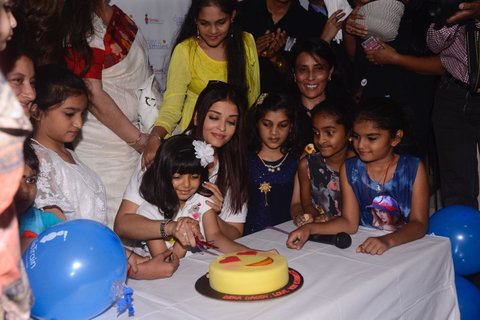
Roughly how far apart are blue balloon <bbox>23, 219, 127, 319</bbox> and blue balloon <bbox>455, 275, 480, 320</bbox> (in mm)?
1447

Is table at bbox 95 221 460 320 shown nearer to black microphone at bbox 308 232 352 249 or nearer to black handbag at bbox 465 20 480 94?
black microphone at bbox 308 232 352 249

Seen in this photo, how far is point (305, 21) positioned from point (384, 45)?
57cm

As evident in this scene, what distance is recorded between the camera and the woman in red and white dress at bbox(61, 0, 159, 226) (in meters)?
2.58

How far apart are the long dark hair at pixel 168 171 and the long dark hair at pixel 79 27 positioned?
60 cm

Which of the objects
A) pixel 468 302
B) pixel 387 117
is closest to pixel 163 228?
pixel 387 117

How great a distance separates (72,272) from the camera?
146 cm

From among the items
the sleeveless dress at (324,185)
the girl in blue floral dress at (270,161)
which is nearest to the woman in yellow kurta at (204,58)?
the girl in blue floral dress at (270,161)

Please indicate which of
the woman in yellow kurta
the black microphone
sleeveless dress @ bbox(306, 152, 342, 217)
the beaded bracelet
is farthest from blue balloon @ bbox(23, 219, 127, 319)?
sleeveless dress @ bbox(306, 152, 342, 217)

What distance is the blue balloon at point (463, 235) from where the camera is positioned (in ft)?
8.33

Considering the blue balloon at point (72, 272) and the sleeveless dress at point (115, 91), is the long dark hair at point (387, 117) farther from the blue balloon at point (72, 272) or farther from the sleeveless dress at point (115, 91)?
the blue balloon at point (72, 272)

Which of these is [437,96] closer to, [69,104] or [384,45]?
[384,45]

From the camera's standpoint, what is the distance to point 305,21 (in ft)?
11.8

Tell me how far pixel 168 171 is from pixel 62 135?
16.7 inches

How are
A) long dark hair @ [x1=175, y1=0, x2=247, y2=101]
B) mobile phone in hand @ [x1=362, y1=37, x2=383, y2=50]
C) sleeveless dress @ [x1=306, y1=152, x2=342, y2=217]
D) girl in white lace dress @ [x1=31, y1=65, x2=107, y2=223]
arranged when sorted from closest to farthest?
girl in white lace dress @ [x1=31, y1=65, x2=107, y2=223] < sleeveless dress @ [x1=306, y1=152, x2=342, y2=217] < long dark hair @ [x1=175, y1=0, x2=247, y2=101] < mobile phone in hand @ [x1=362, y1=37, x2=383, y2=50]
